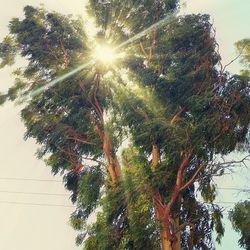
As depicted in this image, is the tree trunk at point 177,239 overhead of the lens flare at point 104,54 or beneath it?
beneath

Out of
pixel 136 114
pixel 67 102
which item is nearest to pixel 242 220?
pixel 136 114

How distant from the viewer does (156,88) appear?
18.3 metres

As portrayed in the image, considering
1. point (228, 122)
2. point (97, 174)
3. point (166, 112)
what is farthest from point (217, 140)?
point (97, 174)

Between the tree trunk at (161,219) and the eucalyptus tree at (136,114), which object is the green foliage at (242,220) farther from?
the tree trunk at (161,219)

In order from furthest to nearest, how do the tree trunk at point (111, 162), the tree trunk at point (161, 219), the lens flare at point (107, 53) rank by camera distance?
the lens flare at point (107, 53)
the tree trunk at point (111, 162)
the tree trunk at point (161, 219)

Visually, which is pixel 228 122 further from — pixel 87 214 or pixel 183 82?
pixel 87 214

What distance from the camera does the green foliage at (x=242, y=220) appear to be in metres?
16.7

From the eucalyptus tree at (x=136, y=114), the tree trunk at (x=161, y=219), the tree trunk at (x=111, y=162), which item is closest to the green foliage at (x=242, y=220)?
the eucalyptus tree at (x=136, y=114)

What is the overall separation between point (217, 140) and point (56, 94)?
6994mm

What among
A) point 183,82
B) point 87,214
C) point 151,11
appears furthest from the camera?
point 151,11

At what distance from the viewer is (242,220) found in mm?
16859

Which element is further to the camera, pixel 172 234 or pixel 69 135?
pixel 69 135

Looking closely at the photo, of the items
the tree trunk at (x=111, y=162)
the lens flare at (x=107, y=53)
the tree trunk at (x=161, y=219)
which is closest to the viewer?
the tree trunk at (x=161, y=219)

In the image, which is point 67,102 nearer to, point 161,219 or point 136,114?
point 136,114
